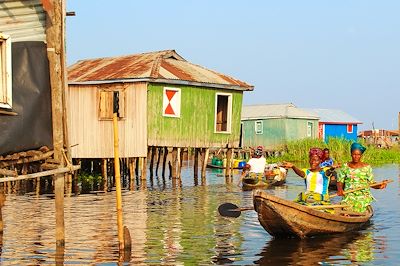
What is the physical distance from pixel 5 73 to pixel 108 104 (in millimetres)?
17787

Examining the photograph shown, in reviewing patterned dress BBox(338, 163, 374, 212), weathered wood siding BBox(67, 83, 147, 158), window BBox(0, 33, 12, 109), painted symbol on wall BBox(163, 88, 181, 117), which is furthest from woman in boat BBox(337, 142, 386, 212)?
painted symbol on wall BBox(163, 88, 181, 117)

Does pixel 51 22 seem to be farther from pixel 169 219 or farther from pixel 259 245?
pixel 169 219

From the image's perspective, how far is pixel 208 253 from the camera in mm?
12516

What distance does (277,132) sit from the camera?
53.3 meters

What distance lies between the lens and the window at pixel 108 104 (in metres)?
28.8

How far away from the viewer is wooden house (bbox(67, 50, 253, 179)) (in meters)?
28.7

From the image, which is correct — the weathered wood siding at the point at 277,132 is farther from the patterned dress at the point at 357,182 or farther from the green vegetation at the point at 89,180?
the patterned dress at the point at 357,182

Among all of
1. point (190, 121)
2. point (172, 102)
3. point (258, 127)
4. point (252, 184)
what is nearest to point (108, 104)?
point (172, 102)

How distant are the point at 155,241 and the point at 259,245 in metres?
2.03

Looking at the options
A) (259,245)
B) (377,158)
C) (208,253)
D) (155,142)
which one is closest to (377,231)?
(259,245)

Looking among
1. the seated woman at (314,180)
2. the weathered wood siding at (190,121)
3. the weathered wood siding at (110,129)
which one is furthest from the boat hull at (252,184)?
the seated woman at (314,180)

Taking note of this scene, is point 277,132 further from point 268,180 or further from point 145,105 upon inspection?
point 268,180

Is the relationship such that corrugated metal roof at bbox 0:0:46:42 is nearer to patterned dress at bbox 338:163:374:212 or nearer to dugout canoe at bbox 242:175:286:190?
patterned dress at bbox 338:163:374:212

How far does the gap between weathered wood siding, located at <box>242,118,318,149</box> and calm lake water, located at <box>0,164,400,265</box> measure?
31.1 m
